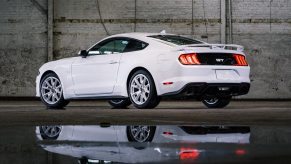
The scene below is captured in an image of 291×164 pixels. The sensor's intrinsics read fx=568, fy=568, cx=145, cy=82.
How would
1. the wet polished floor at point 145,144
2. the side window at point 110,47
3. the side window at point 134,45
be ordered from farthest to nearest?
the side window at point 110,47 → the side window at point 134,45 → the wet polished floor at point 145,144

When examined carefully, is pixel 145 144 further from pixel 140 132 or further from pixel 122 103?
pixel 122 103

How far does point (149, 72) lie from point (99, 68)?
124 cm

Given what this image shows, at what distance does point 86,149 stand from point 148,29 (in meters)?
16.1

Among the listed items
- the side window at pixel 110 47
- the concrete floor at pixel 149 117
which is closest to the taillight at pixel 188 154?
the concrete floor at pixel 149 117

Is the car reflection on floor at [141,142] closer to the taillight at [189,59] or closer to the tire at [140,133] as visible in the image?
the tire at [140,133]

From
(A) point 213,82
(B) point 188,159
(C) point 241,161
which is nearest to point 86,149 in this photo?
(B) point 188,159

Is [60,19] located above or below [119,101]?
above

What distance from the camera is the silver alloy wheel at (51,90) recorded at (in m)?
11.1

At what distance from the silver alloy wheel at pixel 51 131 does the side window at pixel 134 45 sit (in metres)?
4.40

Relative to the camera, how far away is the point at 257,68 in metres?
A: 19.7

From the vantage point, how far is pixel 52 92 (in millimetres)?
11125

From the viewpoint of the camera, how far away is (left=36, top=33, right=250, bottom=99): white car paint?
932 cm

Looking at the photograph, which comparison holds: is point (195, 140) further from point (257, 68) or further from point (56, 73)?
point (257, 68)

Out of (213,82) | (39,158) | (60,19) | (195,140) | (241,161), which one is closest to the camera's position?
(241,161)
